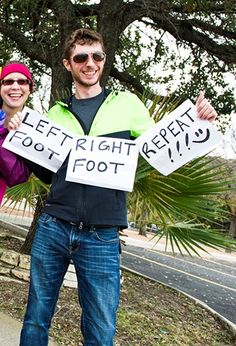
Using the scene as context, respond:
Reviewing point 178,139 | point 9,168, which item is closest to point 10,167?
point 9,168

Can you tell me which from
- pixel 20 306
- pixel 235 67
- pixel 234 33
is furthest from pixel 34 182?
pixel 235 67

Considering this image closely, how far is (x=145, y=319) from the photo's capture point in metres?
5.04

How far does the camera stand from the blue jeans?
2.24 meters

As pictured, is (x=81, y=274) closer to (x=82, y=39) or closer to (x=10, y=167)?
(x=10, y=167)

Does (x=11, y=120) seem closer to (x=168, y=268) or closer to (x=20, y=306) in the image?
(x=20, y=306)

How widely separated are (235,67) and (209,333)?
4708 mm

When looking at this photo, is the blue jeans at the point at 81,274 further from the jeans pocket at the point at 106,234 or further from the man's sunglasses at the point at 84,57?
the man's sunglasses at the point at 84,57

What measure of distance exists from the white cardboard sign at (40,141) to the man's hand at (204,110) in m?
0.59

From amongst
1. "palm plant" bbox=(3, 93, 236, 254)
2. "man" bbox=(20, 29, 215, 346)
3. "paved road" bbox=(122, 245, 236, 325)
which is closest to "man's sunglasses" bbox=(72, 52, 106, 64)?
"man" bbox=(20, 29, 215, 346)

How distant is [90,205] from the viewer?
221cm

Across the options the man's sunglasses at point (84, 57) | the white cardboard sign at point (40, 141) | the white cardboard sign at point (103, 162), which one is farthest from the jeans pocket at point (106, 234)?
the man's sunglasses at point (84, 57)

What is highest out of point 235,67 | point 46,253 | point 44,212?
point 235,67

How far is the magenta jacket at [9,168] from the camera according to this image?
2297 mm

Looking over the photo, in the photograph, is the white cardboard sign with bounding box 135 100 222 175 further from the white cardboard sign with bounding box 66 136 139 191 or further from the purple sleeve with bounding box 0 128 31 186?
the purple sleeve with bounding box 0 128 31 186
